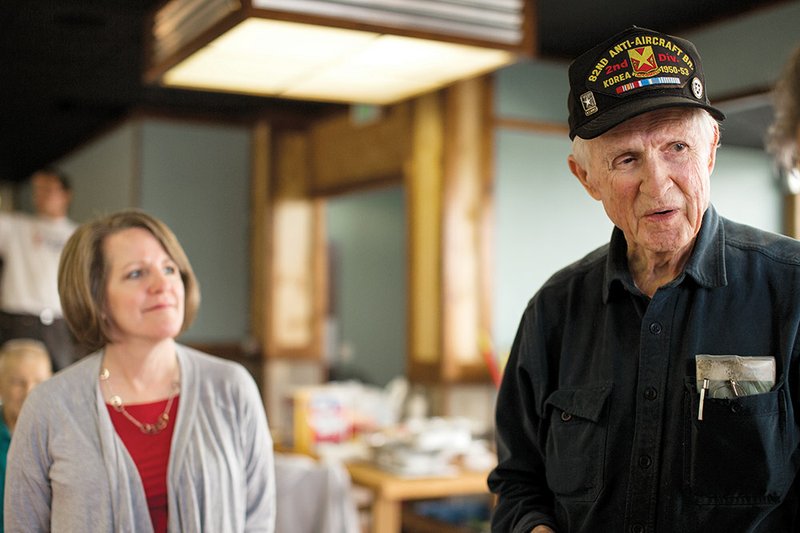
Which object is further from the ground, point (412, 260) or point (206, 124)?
point (206, 124)

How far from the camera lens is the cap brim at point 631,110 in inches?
58.5

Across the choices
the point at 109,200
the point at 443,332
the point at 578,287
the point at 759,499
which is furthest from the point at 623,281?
the point at 109,200

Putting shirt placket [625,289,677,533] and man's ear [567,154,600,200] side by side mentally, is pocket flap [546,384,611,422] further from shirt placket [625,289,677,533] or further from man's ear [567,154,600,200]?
man's ear [567,154,600,200]

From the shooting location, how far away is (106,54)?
6.47 meters

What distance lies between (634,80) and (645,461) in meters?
0.61

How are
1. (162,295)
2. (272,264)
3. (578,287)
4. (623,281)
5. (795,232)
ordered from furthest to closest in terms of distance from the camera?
(272,264) → (795,232) → (162,295) → (578,287) → (623,281)

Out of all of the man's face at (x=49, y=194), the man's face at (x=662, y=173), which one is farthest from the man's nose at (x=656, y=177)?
the man's face at (x=49, y=194)

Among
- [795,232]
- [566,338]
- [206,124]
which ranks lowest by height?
[566,338]

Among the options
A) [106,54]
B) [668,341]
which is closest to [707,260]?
[668,341]

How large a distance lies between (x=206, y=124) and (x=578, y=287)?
6985 millimetres

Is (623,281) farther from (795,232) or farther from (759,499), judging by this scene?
(795,232)

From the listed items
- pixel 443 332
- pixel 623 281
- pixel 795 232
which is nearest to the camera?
pixel 623 281

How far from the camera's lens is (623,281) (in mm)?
1651

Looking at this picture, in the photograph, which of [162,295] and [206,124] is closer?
[162,295]
